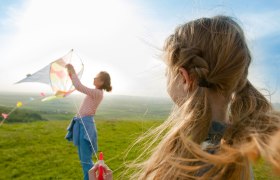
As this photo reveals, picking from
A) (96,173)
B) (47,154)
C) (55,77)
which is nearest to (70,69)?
(55,77)

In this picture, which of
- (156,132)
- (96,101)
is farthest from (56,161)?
(156,132)

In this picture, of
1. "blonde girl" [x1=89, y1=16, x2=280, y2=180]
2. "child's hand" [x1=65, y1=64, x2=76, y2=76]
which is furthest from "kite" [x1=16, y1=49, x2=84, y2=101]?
"blonde girl" [x1=89, y1=16, x2=280, y2=180]

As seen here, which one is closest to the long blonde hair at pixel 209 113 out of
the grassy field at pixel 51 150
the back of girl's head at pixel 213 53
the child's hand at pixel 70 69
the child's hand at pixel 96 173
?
the back of girl's head at pixel 213 53

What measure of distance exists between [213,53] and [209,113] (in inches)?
11.3

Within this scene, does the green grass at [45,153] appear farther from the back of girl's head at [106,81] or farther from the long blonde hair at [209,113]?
the long blonde hair at [209,113]

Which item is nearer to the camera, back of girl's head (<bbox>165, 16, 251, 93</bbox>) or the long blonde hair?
the long blonde hair

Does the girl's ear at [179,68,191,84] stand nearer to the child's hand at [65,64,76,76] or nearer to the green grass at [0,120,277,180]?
the green grass at [0,120,277,180]

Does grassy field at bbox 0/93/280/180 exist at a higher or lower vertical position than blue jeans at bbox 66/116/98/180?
lower

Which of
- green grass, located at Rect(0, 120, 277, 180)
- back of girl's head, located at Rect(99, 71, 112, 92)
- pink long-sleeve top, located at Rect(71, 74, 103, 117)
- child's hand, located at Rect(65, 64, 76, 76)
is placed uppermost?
child's hand, located at Rect(65, 64, 76, 76)

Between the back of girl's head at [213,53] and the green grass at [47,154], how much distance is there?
3243 millimetres

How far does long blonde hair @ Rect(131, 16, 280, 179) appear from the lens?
1759mm

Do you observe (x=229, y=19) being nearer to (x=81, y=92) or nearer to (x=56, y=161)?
(x=81, y=92)

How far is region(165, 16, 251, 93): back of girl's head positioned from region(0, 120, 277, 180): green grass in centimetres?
324

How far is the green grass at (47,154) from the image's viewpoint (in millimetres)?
7707
